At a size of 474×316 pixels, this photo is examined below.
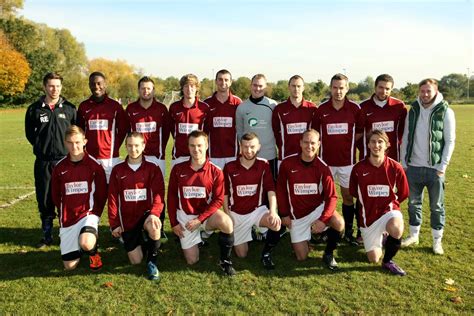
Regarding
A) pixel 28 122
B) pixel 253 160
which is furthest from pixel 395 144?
pixel 28 122

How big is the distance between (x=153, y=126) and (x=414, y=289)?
3764 mm

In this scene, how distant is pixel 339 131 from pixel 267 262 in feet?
6.59

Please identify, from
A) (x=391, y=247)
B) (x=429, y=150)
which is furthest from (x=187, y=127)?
(x=429, y=150)

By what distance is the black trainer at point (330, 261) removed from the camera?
454 centimetres

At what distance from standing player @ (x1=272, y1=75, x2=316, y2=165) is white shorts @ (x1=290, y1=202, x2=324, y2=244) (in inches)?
37.3

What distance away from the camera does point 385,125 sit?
535 centimetres

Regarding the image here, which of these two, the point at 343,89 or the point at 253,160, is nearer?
the point at 253,160

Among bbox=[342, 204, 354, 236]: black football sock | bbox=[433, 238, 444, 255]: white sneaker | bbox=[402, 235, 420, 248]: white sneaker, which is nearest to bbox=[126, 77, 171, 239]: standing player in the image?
bbox=[342, 204, 354, 236]: black football sock

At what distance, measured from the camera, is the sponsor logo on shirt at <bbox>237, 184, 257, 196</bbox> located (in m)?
4.85

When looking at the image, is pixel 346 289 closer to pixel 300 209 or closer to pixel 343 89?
pixel 300 209

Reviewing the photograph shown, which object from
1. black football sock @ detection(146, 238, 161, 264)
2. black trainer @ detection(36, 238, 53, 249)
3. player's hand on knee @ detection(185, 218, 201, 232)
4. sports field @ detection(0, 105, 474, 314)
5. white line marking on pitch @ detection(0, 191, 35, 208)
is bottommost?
sports field @ detection(0, 105, 474, 314)

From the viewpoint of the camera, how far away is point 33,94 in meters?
50.1

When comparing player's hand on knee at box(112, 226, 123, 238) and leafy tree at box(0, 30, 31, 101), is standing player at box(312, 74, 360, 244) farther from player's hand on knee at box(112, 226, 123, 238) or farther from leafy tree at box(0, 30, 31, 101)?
leafy tree at box(0, 30, 31, 101)

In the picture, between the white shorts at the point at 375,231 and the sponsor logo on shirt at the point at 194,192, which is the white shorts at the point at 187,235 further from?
the white shorts at the point at 375,231
